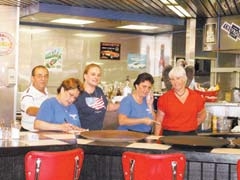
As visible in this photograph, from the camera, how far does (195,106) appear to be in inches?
165

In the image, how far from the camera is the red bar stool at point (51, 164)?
2758mm

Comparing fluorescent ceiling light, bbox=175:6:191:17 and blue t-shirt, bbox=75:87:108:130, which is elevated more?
fluorescent ceiling light, bbox=175:6:191:17

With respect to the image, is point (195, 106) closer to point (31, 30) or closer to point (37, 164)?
point (37, 164)

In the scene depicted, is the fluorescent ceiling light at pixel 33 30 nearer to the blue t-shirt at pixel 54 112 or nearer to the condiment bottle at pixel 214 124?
the condiment bottle at pixel 214 124

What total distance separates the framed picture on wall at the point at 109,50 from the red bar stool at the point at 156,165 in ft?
17.2

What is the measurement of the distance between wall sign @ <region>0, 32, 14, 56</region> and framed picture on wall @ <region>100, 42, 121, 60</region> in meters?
1.73

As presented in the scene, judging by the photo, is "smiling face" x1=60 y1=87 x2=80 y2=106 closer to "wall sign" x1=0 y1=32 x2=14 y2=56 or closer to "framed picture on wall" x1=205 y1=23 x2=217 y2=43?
"wall sign" x1=0 y1=32 x2=14 y2=56

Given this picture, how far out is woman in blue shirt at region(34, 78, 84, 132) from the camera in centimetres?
364

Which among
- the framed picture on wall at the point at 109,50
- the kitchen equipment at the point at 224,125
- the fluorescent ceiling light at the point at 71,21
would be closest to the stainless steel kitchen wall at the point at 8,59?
the fluorescent ceiling light at the point at 71,21

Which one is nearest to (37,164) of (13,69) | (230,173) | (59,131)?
(59,131)

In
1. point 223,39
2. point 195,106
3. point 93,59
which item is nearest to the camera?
point 195,106

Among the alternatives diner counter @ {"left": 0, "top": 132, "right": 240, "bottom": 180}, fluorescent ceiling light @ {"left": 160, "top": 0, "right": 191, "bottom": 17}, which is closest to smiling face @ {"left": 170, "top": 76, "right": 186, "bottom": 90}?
diner counter @ {"left": 0, "top": 132, "right": 240, "bottom": 180}

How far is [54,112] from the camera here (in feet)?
12.1

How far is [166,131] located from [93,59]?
396cm
